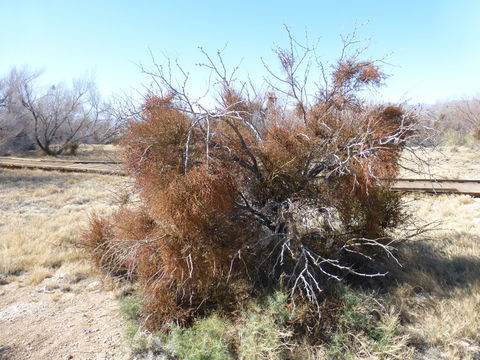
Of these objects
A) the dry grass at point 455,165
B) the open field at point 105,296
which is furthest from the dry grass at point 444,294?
the dry grass at point 455,165

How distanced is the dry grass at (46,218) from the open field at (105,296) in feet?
0.09

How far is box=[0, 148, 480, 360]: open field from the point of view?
422 centimetres

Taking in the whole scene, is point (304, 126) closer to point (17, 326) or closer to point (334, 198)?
point (334, 198)

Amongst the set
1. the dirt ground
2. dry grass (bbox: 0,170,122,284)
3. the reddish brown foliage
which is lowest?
the dirt ground

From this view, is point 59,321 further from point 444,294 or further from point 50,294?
point 444,294

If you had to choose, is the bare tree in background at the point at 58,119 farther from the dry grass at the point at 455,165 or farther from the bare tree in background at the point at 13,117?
the dry grass at the point at 455,165

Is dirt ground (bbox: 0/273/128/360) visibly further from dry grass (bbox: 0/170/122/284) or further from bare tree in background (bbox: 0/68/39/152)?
bare tree in background (bbox: 0/68/39/152)

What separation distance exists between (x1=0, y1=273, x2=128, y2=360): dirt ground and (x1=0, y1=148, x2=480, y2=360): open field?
1 cm

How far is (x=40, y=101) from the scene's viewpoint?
31.3 meters

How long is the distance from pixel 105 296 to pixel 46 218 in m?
5.10

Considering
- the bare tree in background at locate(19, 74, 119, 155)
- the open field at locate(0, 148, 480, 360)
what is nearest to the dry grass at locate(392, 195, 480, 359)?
the open field at locate(0, 148, 480, 360)

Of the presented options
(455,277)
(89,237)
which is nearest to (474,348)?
(455,277)

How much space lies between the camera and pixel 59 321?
4930mm

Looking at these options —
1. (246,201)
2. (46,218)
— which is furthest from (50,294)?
(46,218)
